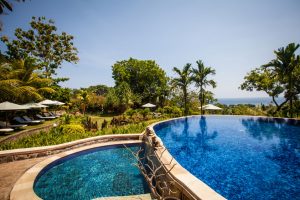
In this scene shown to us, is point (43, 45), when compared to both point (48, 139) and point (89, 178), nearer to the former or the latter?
point (48, 139)

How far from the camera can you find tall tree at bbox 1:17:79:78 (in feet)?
86.0

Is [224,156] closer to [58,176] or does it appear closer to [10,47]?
[58,176]

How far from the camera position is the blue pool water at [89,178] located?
5.61m

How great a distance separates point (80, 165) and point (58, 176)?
3.97 feet

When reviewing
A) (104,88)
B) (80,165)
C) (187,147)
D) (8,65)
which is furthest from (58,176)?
(104,88)

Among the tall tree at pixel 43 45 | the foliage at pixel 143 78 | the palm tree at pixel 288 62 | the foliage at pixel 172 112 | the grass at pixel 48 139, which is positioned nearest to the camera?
the grass at pixel 48 139

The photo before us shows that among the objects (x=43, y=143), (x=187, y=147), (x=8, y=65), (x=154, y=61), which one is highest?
(x=154, y=61)

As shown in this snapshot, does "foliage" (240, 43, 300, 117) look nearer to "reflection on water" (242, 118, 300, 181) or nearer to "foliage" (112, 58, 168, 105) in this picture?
"reflection on water" (242, 118, 300, 181)

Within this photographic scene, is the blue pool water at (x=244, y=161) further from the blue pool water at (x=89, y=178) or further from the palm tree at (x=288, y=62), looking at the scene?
the palm tree at (x=288, y=62)

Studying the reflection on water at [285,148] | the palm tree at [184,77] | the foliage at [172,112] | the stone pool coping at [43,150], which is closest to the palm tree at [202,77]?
the palm tree at [184,77]

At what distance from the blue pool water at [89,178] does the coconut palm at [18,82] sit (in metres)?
11.8

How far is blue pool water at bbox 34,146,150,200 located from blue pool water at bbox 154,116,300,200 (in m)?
2.86

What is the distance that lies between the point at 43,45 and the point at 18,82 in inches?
532

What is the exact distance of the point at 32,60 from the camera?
65.6 ft
